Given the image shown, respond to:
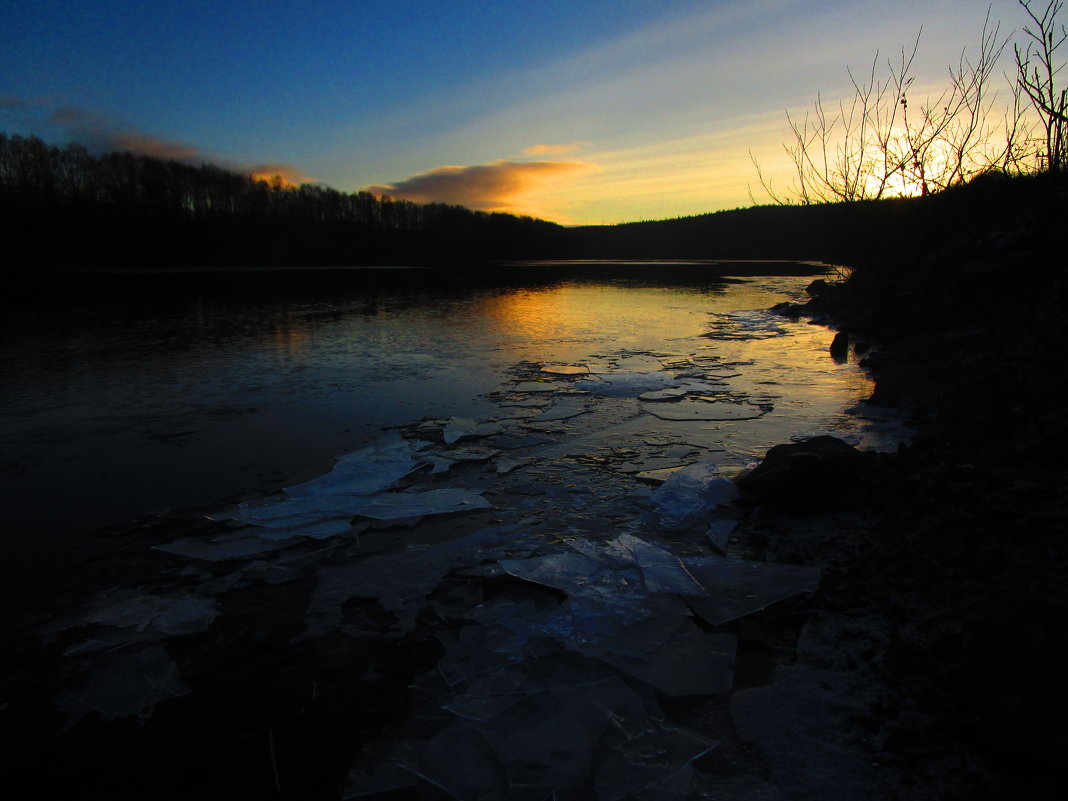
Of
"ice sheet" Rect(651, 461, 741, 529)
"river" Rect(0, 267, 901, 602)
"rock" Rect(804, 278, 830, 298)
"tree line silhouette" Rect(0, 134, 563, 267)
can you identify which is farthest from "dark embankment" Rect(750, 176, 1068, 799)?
"tree line silhouette" Rect(0, 134, 563, 267)

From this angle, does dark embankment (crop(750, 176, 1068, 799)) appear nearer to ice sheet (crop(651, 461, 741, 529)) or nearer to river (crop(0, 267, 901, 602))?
ice sheet (crop(651, 461, 741, 529))

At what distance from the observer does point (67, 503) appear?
168 inches

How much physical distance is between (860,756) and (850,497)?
7.33ft

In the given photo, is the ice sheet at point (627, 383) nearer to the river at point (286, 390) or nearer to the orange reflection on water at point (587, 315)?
the river at point (286, 390)

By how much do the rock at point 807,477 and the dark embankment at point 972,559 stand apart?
1.7 inches

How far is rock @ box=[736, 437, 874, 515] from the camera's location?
395 centimetres

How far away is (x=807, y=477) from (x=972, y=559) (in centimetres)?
128

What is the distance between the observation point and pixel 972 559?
273 cm

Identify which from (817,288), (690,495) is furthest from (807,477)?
(817,288)

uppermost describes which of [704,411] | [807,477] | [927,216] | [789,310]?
[927,216]

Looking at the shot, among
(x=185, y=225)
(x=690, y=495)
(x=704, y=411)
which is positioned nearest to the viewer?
(x=690, y=495)

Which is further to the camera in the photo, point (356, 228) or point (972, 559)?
Result: point (356, 228)

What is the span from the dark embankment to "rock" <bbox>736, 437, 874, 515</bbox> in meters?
0.04

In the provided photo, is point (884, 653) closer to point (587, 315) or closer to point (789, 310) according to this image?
point (587, 315)
